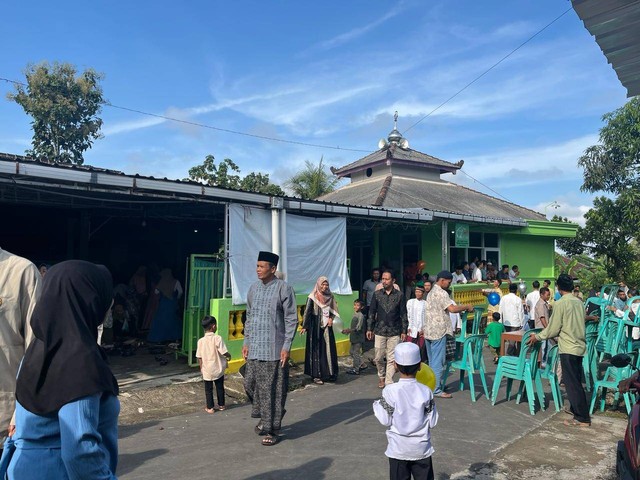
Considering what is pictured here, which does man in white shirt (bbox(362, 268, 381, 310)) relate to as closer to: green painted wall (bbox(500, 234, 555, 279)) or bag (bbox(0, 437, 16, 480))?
green painted wall (bbox(500, 234, 555, 279))

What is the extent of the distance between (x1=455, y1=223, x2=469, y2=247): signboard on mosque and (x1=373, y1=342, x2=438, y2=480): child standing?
10778 millimetres

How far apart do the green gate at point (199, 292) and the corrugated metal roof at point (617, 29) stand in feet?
20.1

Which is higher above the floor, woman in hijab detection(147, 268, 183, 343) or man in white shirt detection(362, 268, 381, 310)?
man in white shirt detection(362, 268, 381, 310)

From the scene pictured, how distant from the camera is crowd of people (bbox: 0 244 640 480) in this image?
185 centimetres

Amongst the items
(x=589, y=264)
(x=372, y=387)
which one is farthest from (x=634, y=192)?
(x=372, y=387)

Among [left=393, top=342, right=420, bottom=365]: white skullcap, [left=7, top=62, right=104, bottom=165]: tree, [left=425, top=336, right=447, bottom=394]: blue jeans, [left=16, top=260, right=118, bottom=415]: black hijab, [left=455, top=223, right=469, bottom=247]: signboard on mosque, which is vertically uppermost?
[left=7, top=62, right=104, bottom=165]: tree

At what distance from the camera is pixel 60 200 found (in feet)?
32.0

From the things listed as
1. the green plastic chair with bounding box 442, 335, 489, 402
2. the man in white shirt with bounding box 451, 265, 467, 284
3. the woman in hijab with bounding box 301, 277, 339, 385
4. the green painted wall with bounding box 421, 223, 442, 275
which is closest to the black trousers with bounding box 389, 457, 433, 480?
the green plastic chair with bounding box 442, 335, 489, 402

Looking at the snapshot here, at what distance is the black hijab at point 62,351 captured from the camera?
1842mm

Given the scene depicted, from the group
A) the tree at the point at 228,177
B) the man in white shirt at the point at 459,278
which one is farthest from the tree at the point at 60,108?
the man in white shirt at the point at 459,278

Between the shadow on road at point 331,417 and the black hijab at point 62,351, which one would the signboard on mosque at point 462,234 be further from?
the black hijab at point 62,351

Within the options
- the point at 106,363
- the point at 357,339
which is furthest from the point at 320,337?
the point at 106,363

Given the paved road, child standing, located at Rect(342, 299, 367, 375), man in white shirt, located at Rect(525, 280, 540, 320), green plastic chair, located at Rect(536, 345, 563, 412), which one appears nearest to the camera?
the paved road

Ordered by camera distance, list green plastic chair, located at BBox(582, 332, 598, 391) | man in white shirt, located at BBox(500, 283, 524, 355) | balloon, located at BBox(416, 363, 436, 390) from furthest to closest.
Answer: man in white shirt, located at BBox(500, 283, 524, 355), green plastic chair, located at BBox(582, 332, 598, 391), balloon, located at BBox(416, 363, 436, 390)
